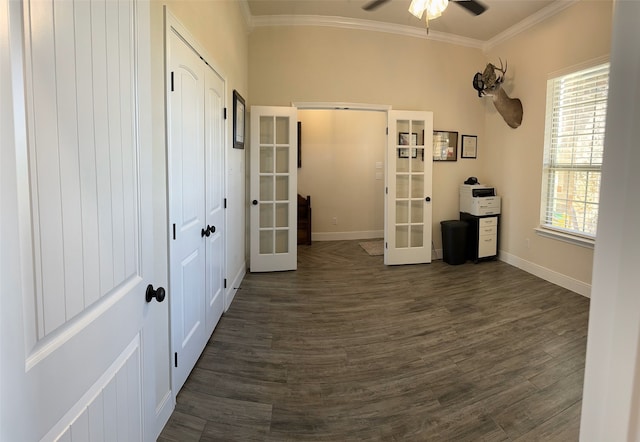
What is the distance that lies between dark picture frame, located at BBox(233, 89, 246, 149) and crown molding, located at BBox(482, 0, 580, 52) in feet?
12.1

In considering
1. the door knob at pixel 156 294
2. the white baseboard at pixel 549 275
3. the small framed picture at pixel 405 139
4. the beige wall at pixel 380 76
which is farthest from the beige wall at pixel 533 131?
the door knob at pixel 156 294

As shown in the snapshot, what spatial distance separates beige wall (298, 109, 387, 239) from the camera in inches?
257

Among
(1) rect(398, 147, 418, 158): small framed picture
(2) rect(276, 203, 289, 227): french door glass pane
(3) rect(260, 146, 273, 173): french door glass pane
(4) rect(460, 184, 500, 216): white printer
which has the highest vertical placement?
(1) rect(398, 147, 418, 158): small framed picture

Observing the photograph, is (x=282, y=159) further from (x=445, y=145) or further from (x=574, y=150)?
(x=574, y=150)

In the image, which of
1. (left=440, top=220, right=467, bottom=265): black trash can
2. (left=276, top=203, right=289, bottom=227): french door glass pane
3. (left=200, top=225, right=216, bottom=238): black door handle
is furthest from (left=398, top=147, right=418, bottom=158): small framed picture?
(left=200, top=225, right=216, bottom=238): black door handle

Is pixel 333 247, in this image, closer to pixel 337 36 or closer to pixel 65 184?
pixel 337 36

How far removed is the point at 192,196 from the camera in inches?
86.6

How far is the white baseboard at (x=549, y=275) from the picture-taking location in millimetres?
3702

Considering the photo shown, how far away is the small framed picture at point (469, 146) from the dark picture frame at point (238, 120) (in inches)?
127

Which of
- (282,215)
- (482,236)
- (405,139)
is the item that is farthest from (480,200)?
(282,215)

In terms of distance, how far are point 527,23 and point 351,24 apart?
2210 mm

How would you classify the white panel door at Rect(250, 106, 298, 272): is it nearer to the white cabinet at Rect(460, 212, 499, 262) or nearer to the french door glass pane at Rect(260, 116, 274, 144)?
the french door glass pane at Rect(260, 116, 274, 144)

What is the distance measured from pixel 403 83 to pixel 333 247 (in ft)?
9.40

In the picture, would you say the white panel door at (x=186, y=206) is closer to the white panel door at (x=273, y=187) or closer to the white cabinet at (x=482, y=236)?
the white panel door at (x=273, y=187)
